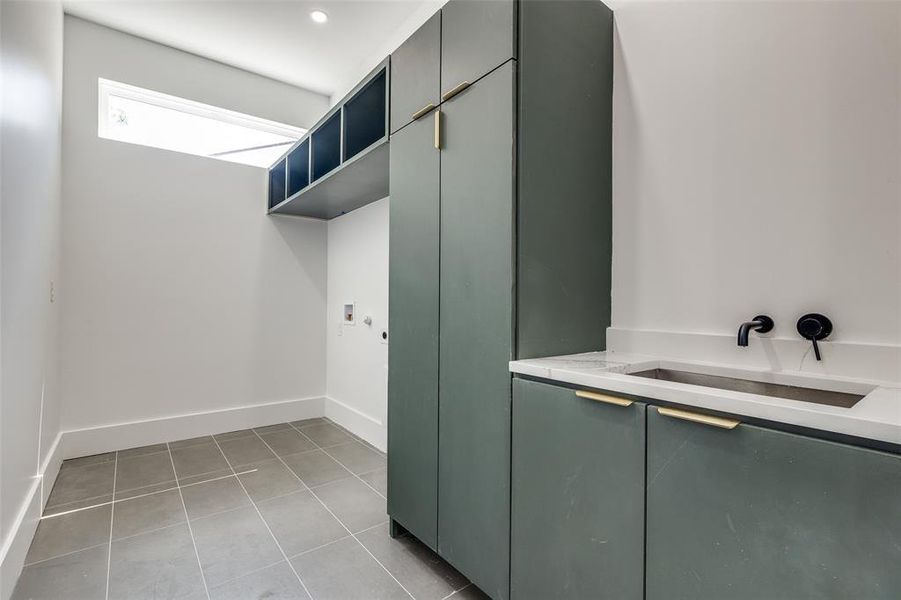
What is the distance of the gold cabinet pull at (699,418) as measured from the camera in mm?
909

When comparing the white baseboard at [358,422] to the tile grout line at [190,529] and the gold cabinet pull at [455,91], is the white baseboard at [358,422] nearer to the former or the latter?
the tile grout line at [190,529]

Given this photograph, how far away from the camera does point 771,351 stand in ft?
4.28

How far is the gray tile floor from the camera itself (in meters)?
1.66

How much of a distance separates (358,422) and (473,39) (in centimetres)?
288

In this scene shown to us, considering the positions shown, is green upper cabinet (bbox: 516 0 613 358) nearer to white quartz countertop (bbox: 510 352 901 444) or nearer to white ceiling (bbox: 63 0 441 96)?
white quartz countertop (bbox: 510 352 901 444)

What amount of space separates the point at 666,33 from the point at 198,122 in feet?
11.6

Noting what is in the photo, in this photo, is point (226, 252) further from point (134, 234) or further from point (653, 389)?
point (653, 389)

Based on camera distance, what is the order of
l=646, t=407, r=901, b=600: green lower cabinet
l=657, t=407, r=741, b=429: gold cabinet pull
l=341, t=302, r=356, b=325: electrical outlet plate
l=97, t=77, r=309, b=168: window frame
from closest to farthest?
l=646, t=407, r=901, b=600: green lower cabinet → l=657, t=407, r=741, b=429: gold cabinet pull → l=97, t=77, r=309, b=168: window frame → l=341, t=302, r=356, b=325: electrical outlet plate

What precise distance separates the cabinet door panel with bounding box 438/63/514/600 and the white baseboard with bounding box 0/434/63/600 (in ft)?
5.18

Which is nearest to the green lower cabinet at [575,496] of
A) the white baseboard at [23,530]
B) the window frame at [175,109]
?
the white baseboard at [23,530]

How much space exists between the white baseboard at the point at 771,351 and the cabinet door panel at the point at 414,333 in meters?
0.77

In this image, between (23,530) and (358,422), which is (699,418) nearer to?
(23,530)

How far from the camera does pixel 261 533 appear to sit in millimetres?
2031

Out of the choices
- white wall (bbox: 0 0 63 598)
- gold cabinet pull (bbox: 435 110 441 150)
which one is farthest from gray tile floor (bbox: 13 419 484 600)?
gold cabinet pull (bbox: 435 110 441 150)
